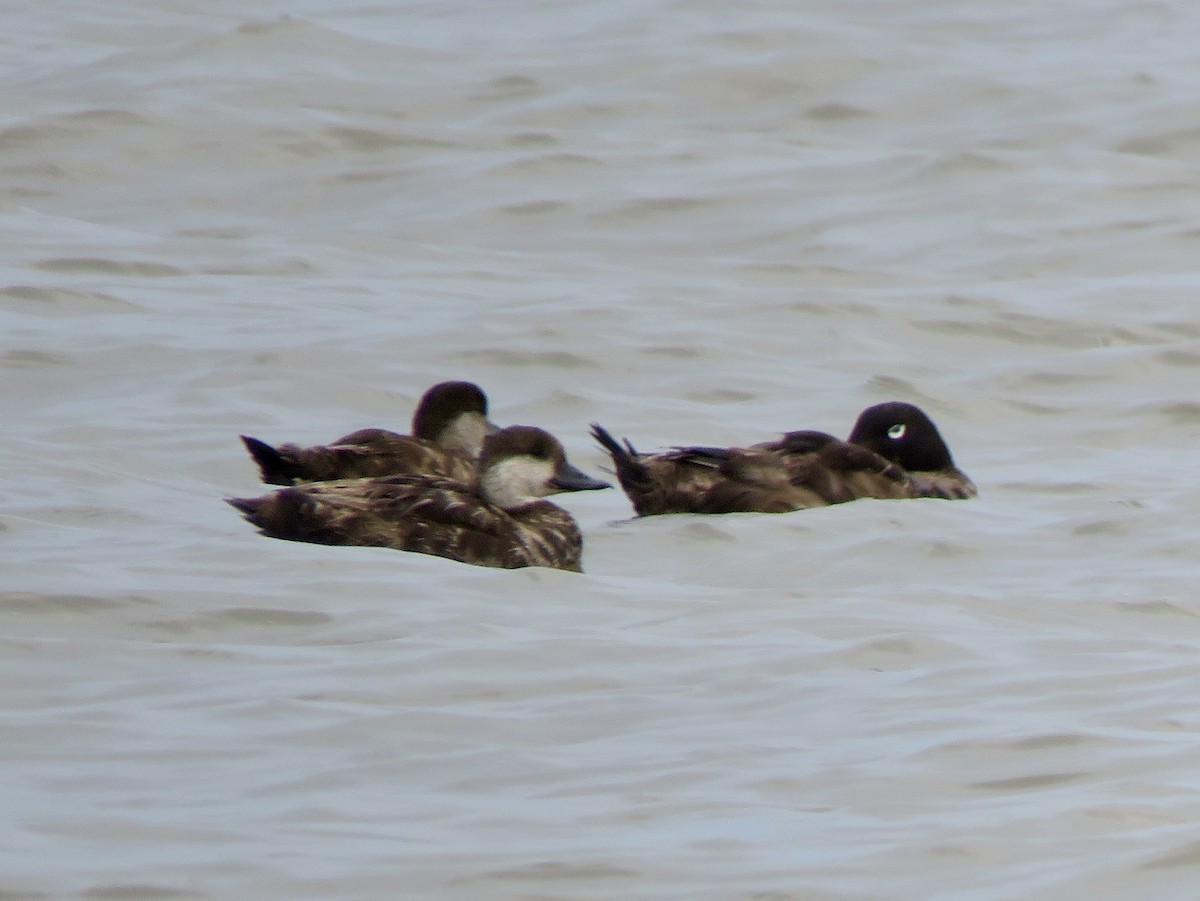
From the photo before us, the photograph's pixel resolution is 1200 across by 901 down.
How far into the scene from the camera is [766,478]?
33.1ft

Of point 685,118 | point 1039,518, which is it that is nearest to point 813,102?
point 685,118

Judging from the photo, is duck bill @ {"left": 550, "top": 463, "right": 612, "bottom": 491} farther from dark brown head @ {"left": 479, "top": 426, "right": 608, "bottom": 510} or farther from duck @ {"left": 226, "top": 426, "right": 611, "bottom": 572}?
duck @ {"left": 226, "top": 426, "right": 611, "bottom": 572}

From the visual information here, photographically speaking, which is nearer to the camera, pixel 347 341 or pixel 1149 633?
pixel 1149 633

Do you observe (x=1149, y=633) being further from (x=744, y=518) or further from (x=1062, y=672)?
(x=744, y=518)

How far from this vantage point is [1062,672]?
287 inches

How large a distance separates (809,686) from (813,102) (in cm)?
1405

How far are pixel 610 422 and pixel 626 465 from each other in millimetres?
1923

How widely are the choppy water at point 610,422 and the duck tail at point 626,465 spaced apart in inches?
6.5

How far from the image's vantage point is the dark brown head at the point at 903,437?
1081cm

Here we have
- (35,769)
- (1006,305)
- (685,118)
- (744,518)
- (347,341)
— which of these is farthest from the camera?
(685,118)

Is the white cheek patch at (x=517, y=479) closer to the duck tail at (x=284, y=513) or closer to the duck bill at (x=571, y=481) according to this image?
the duck bill at (x=571, y=481)

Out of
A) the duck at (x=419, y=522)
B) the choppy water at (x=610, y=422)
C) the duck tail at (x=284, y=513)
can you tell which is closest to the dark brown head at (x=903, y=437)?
the choppy water at (x=610, y=422)

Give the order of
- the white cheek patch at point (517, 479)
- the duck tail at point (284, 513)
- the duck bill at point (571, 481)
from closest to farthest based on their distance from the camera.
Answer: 1. the duck tail at point (284, 513)
2. the white cheek patch at point (517, 479)
3. the duck bill at point (571, 481)

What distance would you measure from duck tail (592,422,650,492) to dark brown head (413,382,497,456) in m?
0.82
